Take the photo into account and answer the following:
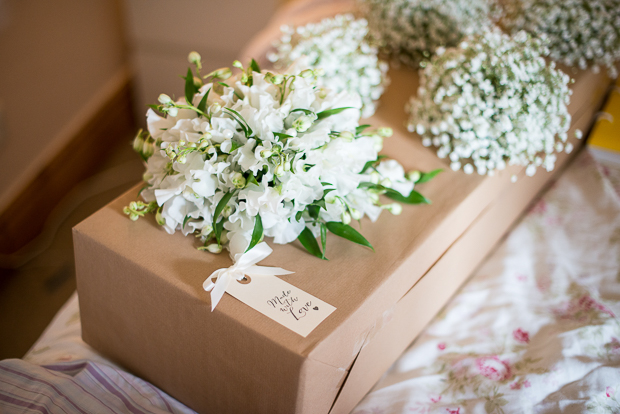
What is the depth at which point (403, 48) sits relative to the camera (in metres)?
1.43

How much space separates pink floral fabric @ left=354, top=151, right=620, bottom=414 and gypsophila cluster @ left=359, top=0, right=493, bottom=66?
587 mm

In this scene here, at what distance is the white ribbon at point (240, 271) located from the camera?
0.69 metres

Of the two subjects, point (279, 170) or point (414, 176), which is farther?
point (414, 176)

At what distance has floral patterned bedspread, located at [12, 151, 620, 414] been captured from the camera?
2.74ft

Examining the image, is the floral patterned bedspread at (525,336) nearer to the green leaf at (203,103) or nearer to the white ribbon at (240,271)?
the white ribbon at (240,271)

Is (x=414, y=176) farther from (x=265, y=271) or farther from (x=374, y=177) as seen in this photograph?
(x=265, y=271)

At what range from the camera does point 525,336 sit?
965mm

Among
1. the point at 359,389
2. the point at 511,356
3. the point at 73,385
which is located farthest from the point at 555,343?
the point at 73,385

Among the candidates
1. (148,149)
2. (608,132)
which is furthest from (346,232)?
(608,132)

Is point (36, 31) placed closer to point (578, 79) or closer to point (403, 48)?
point (403, 48)

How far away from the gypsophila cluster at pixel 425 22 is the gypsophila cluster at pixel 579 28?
0.16 metres

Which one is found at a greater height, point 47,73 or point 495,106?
point 495,106

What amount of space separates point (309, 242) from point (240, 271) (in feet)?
0.45

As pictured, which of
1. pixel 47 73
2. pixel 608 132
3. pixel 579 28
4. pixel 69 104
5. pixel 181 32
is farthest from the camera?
pixel 181 32
